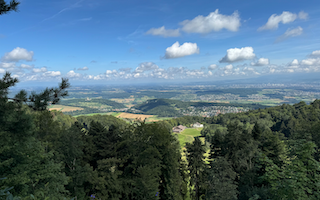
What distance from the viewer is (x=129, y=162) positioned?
24297 millimetres

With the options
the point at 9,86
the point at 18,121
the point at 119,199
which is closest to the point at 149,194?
the point at 119,199

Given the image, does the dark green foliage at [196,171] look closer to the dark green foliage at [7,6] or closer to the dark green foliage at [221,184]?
the dark green foliage at [221,184]

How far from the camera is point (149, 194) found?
18.5 metres

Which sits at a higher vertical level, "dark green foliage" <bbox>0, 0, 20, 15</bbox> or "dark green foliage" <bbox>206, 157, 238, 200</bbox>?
"dark green foliage" <bbox>0, 0, 20, 15</bbox>

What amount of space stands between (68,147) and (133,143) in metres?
8.45

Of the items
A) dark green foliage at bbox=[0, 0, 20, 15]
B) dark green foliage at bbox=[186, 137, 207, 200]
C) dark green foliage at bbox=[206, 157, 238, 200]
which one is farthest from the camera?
dark green foliage at bbox=[186, 137, 207, 200]

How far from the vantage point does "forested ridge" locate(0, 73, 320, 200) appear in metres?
10.2

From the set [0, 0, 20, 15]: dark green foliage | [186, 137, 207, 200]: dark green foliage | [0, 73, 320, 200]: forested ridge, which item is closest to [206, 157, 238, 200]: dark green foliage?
[0, 73, 320, 200]: forested ridge

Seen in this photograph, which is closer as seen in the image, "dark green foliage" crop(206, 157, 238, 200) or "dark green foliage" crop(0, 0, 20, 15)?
"dark green foliage" crop(0, 0, 20, 15)

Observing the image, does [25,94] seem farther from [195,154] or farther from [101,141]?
[195,154]

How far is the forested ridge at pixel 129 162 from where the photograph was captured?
10156 millimetres

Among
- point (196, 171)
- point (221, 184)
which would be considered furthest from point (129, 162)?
point (221, 184)

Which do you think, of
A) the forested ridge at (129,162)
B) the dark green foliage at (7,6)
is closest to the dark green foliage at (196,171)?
the forested ridge at (129,162)

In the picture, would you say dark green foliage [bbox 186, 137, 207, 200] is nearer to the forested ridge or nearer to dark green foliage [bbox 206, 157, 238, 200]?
the forested ridge
